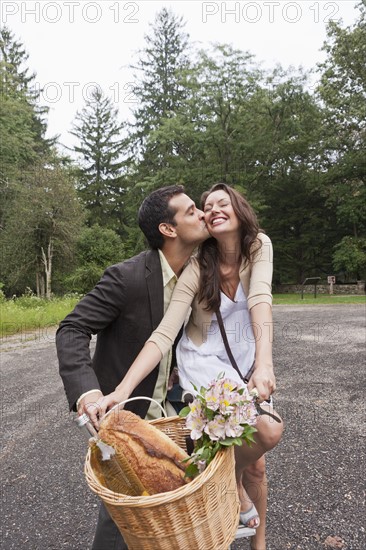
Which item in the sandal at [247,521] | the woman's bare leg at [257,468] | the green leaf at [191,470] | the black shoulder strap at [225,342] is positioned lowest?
the sandal at [247,521]

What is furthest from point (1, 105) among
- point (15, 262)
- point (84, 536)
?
point (84, 536)

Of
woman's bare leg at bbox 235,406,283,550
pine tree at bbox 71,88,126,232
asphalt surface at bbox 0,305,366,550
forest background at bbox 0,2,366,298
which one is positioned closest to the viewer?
woman's bare leg at bbox 235,406,283,550

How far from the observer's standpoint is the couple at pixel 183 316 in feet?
6.23

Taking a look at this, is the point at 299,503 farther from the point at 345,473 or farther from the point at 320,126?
the point at 320,126

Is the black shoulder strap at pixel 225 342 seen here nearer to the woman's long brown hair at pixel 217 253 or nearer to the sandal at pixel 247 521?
the woman's long brown hair at pixel 217 253

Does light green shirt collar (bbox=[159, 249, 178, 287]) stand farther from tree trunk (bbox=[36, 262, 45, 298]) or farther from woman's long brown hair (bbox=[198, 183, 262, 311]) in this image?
tree trunk (bbox=[36, 262, 45, 298])

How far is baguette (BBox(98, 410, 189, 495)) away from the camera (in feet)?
4.78

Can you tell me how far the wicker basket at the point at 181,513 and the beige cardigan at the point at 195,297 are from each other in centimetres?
67

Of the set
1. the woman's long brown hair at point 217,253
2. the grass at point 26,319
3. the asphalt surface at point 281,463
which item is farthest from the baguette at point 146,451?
the grass at point 26,319

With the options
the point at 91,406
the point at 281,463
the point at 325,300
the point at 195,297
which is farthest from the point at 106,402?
the point at 325,300

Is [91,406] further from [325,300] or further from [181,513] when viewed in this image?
[325,300]

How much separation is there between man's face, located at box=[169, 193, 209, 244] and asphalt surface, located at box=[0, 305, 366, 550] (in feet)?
5.67

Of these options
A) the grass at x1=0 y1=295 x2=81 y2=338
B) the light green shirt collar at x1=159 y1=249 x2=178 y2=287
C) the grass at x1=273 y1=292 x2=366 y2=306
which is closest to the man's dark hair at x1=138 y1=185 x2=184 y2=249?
the light green shirt collar at x1=159 y1=249 x2=178 y2=287

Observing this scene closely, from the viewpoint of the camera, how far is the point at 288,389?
5570 mm
